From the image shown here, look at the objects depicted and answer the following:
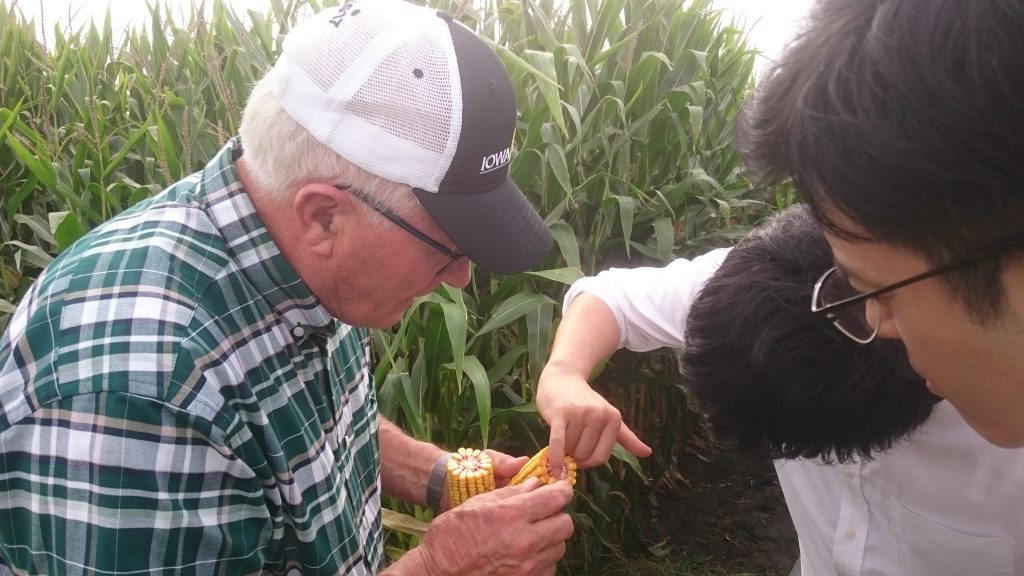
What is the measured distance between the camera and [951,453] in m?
1.33

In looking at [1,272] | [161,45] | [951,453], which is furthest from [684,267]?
[161,45]

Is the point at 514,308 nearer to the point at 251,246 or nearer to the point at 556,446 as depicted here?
the point at 556,446

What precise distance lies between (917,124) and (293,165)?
2.94ft

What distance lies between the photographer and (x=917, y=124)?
708 millimetres

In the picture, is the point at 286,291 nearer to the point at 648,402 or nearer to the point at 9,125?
the point at 9,125

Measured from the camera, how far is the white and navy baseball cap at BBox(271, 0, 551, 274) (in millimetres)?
1212

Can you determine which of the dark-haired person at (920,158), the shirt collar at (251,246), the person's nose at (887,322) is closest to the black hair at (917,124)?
the dark-haired person at (920,158)

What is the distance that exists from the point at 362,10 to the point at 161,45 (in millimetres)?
2450

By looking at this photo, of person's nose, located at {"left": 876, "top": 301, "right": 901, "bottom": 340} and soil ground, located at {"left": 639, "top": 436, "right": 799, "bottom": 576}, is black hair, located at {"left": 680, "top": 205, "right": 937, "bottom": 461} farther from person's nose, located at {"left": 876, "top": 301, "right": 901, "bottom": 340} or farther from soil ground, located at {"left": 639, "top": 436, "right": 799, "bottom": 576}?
soil ground, located at {"left": 639, "top": 436, "right": 799, "bottom": 576}

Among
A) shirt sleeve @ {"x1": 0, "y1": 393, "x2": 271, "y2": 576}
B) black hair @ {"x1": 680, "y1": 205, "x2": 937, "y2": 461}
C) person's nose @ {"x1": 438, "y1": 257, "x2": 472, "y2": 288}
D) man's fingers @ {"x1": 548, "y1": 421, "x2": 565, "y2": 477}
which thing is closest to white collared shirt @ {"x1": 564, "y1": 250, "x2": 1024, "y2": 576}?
black hair @ {"x1": 680, "y1": 205, "x2": 937, "y2": 461}

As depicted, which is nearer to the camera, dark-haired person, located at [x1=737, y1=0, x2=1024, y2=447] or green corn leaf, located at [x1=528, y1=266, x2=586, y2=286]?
dark-haired person, located at [x1=737, y1=0, x2=1024, y2=447]

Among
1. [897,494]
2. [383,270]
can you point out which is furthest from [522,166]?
[897,494]

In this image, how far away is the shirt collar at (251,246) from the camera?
124 cm

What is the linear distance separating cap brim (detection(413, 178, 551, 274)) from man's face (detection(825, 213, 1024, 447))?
22.9 inches
